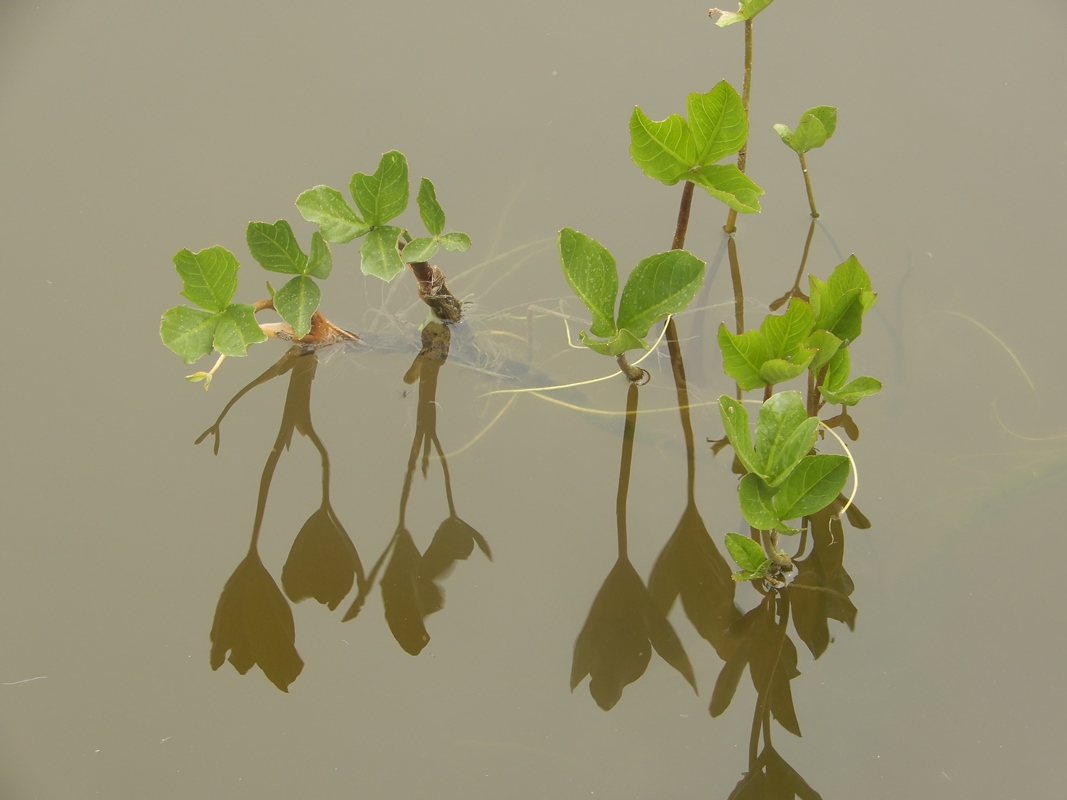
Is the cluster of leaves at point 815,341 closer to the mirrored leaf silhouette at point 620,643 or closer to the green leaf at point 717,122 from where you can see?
the green leaf at point 717,122

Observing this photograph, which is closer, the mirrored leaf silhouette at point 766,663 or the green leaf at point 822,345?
the green leaf at point 822,345

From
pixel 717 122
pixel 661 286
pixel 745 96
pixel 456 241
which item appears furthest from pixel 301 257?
pixel 745 96

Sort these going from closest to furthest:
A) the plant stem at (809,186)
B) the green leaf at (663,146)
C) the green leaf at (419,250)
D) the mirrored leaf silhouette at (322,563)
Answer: the green leaf at (663,146) < the green leaf at (419,250) < the mirrored leaf silhouette at (322,563) < the plant stem at (809,186)

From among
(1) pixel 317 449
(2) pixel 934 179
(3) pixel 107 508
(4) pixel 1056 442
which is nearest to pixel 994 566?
(4) pixel 1056 442

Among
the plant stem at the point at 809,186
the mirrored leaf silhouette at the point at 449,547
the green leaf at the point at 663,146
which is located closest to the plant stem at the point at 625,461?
the mirrored leaf silhouette at the point at 449,547

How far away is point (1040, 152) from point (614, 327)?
1.22m

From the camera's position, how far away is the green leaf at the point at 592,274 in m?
1.34

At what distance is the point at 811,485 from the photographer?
1.23 meters

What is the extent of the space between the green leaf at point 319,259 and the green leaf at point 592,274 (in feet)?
1.29

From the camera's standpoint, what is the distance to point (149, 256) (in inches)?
74.4

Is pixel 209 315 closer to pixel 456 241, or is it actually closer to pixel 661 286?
pixel 456 241

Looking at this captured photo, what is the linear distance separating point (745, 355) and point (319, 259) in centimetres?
70

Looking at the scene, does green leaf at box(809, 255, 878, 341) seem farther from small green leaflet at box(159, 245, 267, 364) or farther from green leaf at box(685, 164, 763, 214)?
small green leaflet at box(159, 245, 267, 364)

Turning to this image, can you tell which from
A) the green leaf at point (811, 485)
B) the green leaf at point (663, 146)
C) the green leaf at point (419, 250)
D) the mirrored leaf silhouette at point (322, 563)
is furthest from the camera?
the mirrored leaf silhouette at point (322, 563)
